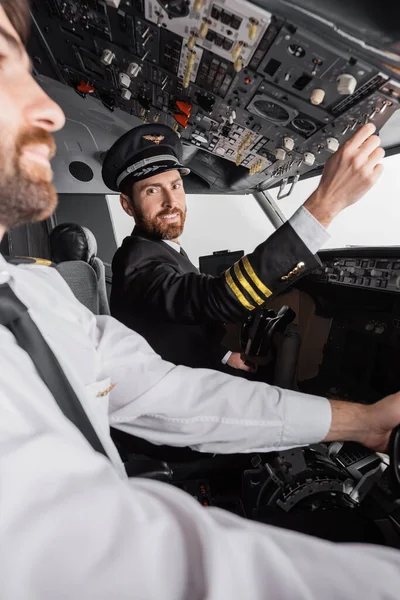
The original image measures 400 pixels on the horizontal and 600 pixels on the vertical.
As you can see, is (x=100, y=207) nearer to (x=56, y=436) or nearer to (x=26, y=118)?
(x=26, y=118)

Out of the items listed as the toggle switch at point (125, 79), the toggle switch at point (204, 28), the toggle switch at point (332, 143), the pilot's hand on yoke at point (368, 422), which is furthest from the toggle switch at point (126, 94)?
the pilot's hand on yoke at point (368, 422)

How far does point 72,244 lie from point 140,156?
26.1 inches

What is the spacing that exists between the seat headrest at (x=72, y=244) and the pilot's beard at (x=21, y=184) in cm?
114

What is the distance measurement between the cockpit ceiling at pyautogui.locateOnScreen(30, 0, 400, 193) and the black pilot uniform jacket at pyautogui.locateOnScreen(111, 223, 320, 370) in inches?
19.0

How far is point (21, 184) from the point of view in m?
0.66

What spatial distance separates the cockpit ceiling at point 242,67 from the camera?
815 mm

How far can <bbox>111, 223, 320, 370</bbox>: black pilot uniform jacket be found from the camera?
88 centimetres

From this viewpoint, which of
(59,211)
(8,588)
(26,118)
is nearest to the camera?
(8,588)

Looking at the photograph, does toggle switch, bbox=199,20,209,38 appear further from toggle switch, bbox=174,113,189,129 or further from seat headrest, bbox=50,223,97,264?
seat headrest, bbox=50,223,97,264

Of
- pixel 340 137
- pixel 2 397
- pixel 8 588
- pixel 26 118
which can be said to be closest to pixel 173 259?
pixel 26 118

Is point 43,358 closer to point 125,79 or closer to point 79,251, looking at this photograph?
point 79,251

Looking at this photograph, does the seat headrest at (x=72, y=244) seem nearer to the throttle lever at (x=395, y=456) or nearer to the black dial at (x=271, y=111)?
the black dial at (x=271, y=111)

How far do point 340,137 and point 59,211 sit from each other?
3.27 m

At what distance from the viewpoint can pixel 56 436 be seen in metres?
0.39
